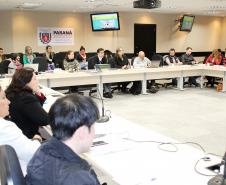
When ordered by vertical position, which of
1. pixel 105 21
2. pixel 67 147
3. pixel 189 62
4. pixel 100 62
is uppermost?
pixel 105 21

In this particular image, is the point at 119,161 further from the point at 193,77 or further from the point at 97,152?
the point at 193,77

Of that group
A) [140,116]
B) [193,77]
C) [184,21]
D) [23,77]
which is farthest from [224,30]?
[23,77]

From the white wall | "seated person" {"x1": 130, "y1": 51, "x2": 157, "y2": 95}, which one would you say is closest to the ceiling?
the white wall

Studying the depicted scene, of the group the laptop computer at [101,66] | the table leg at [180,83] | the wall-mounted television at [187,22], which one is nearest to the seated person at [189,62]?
the table leg at [180,83]

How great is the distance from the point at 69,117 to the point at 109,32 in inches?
442

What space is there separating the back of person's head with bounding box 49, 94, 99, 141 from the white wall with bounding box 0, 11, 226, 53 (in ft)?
33.3

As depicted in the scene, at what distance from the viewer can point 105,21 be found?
1110cm

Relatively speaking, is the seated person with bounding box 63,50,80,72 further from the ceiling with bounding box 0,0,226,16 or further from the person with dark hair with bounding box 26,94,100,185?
the person with dark hair with bounding box 26,94,100,185

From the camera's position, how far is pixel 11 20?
10.6 meters

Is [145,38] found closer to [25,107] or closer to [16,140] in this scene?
[25,107]

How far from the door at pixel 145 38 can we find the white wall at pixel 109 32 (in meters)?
0.20

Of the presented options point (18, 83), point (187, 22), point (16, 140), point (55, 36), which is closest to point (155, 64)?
point (55, 36)

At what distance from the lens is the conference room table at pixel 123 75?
6.64 meters

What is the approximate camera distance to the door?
12.7m
